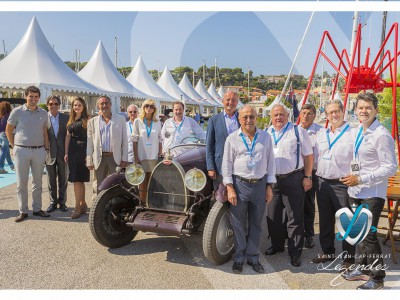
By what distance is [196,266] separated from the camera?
11.3 ft

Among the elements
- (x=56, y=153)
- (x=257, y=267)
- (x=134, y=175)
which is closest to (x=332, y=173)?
(x=257, y=267)

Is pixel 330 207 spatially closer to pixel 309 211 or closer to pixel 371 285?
pixel 309 211

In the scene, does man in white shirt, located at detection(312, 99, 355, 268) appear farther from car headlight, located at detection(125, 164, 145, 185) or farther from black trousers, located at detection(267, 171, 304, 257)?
car headlight, located at detection(125, 164, 145, 185)

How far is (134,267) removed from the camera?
3.38m

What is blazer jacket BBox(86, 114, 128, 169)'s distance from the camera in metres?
4.66

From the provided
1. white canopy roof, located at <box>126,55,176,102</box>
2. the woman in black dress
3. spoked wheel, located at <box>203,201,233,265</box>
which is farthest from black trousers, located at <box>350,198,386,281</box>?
white canopy roof, located at <box>126,55,176,102</box>

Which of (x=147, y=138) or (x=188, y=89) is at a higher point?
(x=188, y=89)

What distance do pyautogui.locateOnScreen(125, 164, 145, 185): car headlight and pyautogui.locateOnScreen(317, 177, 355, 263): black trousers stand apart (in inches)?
72.8

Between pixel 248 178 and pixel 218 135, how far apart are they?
664mm

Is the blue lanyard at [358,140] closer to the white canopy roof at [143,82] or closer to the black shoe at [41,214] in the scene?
the black shoe at [41,214]

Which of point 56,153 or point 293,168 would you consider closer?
point 293,168

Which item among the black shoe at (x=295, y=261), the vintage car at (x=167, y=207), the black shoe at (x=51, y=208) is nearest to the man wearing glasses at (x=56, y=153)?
the black shoe at (x=51, y=208)
